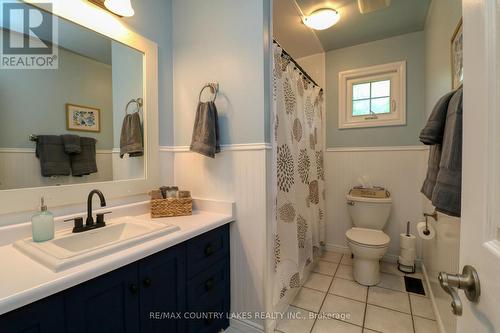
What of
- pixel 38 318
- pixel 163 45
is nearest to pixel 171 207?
pixel 38 318

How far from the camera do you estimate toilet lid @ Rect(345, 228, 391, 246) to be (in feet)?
6.26

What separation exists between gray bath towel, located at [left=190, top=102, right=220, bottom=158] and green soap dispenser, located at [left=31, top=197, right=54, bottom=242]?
777mm

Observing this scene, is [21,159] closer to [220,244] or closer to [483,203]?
[220,244]

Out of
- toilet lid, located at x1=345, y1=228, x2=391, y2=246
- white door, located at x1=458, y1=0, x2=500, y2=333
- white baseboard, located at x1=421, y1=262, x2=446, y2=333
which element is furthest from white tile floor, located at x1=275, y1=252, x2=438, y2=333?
white door, located at x1=458, y1=0, x2=500, y2=333

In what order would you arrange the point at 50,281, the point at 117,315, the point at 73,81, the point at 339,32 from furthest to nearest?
the point at 339,32
the point at 73,81
the point at 117,315
the point at 50,281

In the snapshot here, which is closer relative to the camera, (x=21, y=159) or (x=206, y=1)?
(x=21, y=159)

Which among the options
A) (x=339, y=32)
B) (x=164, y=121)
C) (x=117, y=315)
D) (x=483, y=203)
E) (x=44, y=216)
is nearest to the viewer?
(x=483, y=203)

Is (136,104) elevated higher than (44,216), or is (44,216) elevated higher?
(136,104)

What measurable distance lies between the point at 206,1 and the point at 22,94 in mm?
1203

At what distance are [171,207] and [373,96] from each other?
2.36 metres

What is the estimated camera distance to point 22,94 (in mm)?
1083

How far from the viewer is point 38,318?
69 cm

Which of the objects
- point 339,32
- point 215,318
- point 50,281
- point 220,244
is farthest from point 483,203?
point 339,32

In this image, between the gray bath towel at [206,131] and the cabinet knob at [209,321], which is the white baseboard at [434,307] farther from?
the gray bath towel at [206,131]
